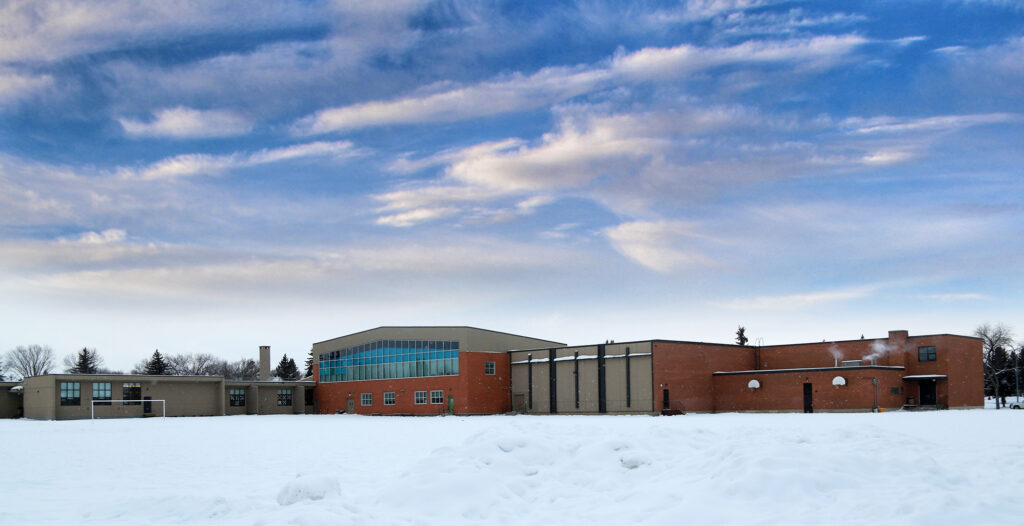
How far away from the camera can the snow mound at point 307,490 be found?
48.3ft

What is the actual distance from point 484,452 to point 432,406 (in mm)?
56630

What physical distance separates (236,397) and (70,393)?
55.7 feet

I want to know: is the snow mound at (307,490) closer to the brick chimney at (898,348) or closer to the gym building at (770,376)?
the gym building at (770,376)

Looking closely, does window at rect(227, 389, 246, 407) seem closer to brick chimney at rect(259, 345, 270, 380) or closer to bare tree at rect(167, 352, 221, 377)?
brick chimney at rect(259, 345, 270, 380)

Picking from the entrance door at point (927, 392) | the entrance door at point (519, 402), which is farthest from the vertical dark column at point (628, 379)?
the entrance door at point (927, 392)

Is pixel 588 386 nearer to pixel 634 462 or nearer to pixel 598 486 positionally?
pixel 634 462

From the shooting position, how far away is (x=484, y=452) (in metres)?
16.9

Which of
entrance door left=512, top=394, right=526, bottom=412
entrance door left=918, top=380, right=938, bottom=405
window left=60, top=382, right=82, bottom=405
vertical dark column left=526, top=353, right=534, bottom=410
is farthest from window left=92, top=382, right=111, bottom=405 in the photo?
entrance door left=918, top=380, right=938, bottom=405

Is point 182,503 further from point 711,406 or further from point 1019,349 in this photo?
point 1019,349

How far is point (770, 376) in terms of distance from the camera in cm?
6072

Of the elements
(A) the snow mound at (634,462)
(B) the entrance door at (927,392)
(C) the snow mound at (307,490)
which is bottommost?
(B) the entrance door at (927,392)

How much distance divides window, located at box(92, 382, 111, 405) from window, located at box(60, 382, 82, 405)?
4.15ft

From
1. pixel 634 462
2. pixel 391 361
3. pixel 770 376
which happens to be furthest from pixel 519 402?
pixel 634 462

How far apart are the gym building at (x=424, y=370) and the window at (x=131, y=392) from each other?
733 inches
